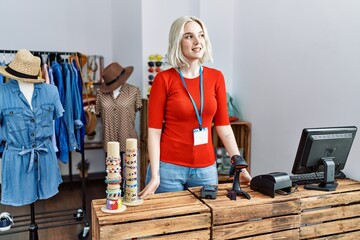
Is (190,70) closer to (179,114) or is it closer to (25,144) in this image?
(179,114)

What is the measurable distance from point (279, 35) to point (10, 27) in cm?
329

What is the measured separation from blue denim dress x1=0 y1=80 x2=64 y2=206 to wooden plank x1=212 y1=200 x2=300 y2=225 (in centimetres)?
144

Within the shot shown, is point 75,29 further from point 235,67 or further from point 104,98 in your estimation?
point 235,67

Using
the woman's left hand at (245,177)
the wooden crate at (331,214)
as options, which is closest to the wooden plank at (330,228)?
the wooden crate at (331,214)

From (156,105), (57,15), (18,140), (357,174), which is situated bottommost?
(357,174)

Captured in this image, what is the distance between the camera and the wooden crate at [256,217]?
1.38 meters

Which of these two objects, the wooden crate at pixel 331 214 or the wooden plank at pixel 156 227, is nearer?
the wooden plank at pixel 156 227

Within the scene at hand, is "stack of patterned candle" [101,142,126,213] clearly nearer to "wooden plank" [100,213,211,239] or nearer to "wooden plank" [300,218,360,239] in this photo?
"wooden plank" [100,213,211,239]

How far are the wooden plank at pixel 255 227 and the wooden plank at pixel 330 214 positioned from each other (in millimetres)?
78

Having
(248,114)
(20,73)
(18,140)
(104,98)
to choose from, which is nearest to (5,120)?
(18,140)

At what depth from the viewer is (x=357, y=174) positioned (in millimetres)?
2035

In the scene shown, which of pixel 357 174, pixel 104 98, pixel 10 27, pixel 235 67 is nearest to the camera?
pixel 357 174

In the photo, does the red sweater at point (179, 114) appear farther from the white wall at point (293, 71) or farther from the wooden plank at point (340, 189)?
the white wall at point (293, 71)

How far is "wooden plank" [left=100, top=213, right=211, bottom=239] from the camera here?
1.23 metres
